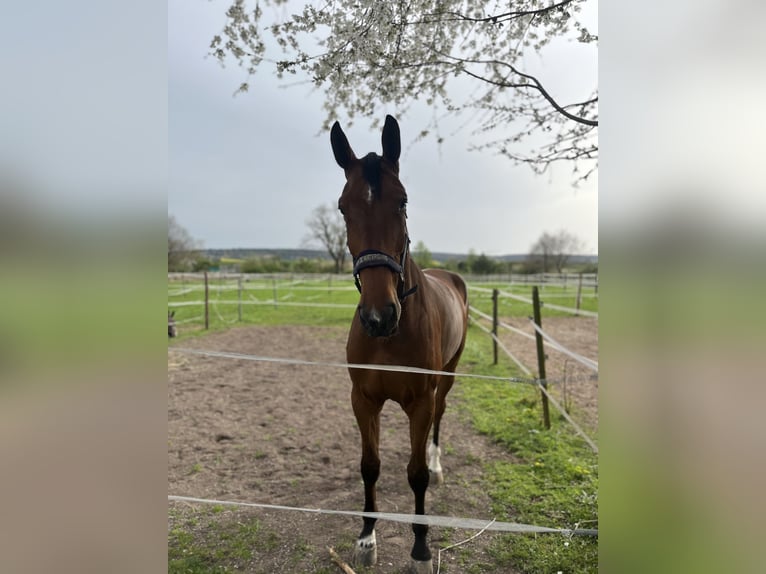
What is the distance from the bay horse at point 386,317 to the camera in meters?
1.76

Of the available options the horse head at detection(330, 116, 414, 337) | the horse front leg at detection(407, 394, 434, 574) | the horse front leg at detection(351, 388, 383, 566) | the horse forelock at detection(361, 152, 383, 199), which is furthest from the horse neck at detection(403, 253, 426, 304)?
the horse front leg at detection(351, 388, 383, 566)

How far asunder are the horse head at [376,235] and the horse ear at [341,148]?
0.45 ft

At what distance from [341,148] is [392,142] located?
30cm

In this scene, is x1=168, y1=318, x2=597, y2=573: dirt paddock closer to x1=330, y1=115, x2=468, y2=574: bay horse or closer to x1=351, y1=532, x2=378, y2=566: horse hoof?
x1=351, y1=532, x2=378, y2=566: horse hoof

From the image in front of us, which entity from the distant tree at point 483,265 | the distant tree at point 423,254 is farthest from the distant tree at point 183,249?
the distant tree at point 483,265

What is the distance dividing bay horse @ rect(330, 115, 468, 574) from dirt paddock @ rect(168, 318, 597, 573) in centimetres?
37

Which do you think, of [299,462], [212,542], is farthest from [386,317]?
[299,462]

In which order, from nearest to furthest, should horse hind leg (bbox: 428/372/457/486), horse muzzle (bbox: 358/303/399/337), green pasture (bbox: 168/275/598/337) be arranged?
horse muzzle (bbox: 358/303/399/337) < horse hind leg (bbox: 428/372/457/486) < green pasture (bbox: 168/275/598/337)

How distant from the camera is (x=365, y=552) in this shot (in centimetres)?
223

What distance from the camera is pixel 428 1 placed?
216 cm

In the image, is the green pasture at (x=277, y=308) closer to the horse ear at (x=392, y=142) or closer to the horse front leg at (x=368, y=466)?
the horse front leg at (x=368, y=466)

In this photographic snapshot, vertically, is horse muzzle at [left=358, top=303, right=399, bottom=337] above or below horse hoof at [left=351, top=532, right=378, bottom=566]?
above

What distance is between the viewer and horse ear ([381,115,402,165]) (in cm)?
203
